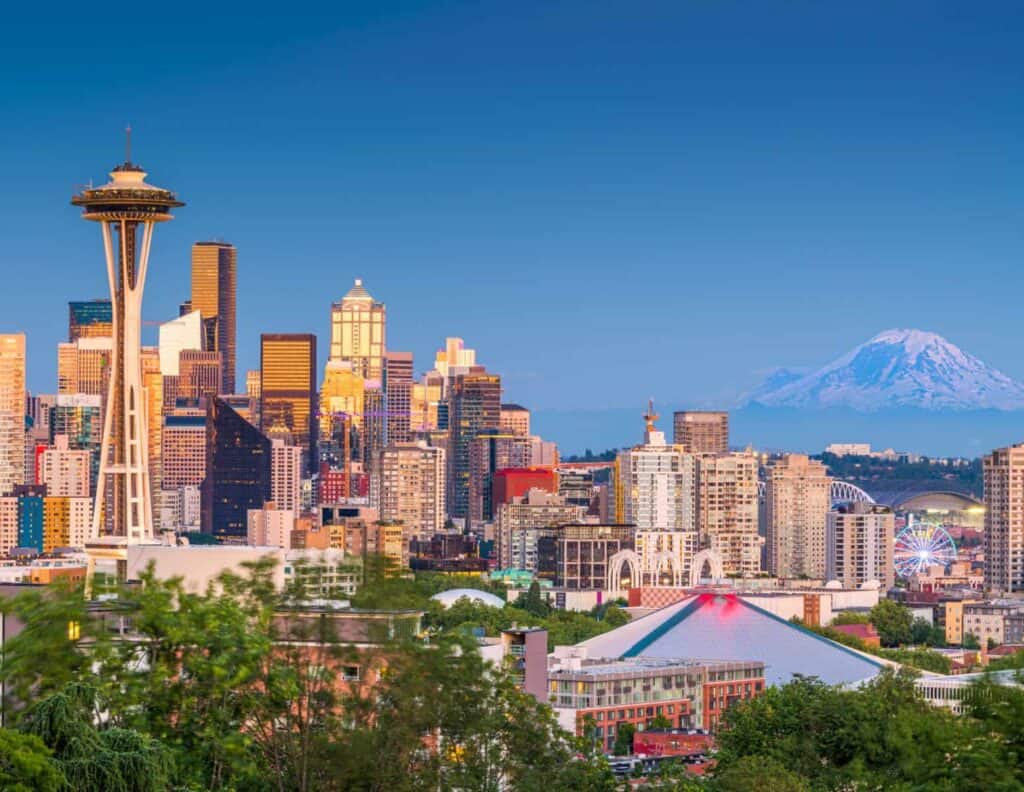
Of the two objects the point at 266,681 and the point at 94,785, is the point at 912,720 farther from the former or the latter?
the point at 94,785

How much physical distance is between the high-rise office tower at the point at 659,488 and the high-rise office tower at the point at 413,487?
27717mm

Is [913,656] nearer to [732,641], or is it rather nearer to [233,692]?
[732,641]

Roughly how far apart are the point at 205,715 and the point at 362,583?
5.99ft

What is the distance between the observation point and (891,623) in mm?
111875

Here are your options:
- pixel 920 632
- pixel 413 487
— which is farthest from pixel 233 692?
pixel 413 487

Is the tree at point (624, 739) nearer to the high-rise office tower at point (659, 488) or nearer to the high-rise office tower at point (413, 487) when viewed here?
the high-rise office tower at point (659, 488)

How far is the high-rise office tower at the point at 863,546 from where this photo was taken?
15625 cm

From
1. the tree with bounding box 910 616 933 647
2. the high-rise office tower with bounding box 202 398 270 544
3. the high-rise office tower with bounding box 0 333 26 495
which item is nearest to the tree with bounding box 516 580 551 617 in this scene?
the tree with bounding box 910 616 933 647

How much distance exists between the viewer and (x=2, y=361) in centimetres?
19300

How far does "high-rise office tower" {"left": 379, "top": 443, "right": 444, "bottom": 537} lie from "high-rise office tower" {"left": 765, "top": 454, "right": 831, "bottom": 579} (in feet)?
92.9

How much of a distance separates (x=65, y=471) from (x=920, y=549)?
59.4m

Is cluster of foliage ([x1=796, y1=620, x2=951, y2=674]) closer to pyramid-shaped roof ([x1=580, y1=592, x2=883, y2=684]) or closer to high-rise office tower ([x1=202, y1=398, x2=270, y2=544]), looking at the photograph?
pyramid-shaped roof ([x1=580, y1=592, x2=883, y2=684])

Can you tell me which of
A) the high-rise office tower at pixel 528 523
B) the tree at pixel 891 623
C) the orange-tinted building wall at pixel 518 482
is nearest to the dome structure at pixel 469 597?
the tree at pixel 891 623

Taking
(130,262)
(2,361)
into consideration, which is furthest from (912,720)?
(2,361)
